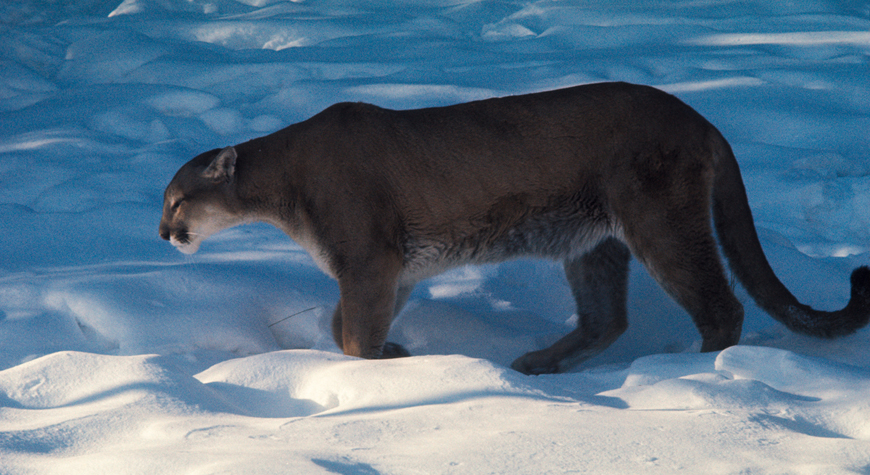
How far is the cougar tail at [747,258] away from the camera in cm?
335

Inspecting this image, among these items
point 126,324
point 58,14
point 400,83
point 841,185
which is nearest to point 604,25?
point 400,83

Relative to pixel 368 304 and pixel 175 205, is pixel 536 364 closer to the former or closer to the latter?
pixel 368 304

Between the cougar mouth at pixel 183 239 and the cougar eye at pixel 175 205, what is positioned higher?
the cougar eye at pixel 175 205

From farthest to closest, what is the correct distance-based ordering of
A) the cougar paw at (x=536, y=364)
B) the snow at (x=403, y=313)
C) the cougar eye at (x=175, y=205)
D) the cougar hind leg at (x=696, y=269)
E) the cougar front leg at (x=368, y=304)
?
the cougar paw at (x=536, y=364)
the cougar eye at (x=175, y=205)
the cougar front leg at (x=368, y=304)
the cougar hind leg at (x=696, y=269)
the snow at (x=403, y=313)

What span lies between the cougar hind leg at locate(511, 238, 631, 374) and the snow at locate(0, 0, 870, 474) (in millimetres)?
247

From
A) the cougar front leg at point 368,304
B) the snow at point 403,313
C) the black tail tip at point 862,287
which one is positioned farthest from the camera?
the cougar front leg at point 368,304

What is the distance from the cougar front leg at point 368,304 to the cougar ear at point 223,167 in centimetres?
81

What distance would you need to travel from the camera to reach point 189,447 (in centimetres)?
189

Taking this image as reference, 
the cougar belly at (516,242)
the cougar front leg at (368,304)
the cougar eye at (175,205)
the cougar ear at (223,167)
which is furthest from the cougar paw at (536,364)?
the cougar eye at (175,205)

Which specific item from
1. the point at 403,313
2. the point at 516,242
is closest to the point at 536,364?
the point at 516,242

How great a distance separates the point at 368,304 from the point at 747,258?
1.83 m

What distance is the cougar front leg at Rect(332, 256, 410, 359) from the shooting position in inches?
136

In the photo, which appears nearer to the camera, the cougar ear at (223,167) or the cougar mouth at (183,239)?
the cougar ear at (223,167)

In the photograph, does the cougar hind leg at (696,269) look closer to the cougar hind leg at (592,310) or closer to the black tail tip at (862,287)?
the black tail tip at (862,287)
